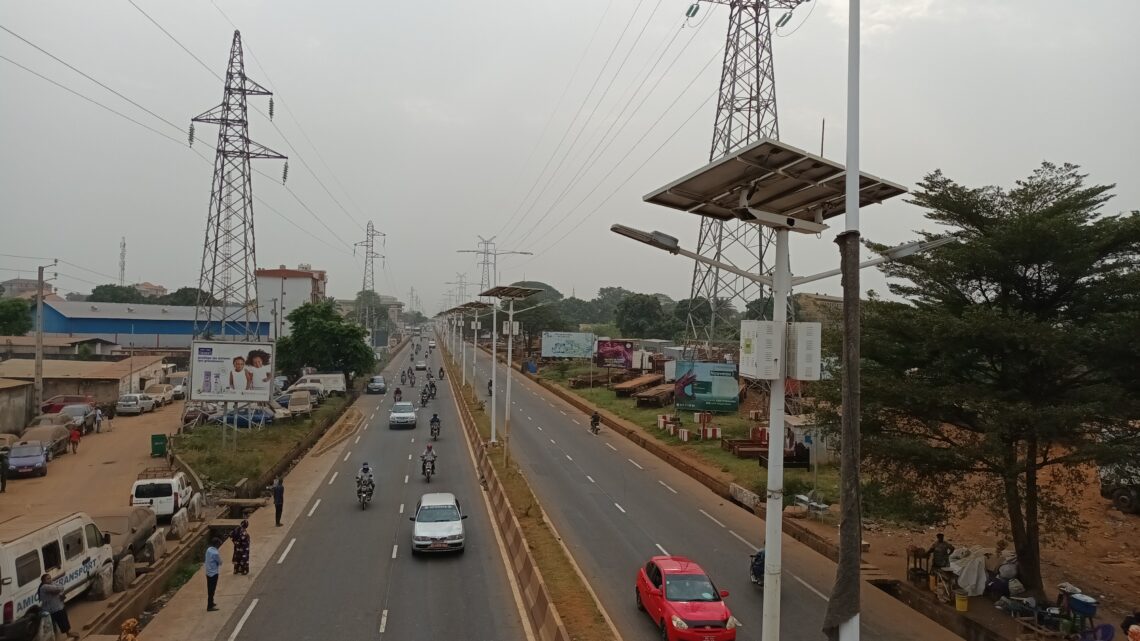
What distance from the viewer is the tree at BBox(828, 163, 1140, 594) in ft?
47.8

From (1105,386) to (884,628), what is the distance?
22.4 ft

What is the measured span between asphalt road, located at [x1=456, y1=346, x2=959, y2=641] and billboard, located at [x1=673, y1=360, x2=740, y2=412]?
7.67 metres

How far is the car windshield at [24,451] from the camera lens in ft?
93.4

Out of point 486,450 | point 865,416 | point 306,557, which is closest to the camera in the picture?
point 865,416

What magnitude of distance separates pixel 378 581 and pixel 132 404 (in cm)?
3878

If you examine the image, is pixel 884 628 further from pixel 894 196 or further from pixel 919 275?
pixel 894 196

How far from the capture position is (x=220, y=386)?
3369 cm

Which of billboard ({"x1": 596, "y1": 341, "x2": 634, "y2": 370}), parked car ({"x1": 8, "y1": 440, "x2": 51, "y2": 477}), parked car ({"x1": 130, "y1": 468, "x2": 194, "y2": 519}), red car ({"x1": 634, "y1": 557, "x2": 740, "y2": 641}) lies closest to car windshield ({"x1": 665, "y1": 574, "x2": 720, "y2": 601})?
red car ({"x1": 634, "y1": 557, "x2": 740, "y2": 641})

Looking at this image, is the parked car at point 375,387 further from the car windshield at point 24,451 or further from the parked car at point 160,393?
the car windshield at point 24,451

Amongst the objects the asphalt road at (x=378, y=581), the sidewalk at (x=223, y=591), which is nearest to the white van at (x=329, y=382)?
the asphalt road at (x=378, y=581)

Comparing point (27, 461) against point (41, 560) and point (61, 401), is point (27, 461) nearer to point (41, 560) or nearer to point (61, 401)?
point (61, 401)

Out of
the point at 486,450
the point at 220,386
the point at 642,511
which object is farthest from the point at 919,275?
the point at 220,386

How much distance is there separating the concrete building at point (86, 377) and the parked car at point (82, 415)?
7.60 m

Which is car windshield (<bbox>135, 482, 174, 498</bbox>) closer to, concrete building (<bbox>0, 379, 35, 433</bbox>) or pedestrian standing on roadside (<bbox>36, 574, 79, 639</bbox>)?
pedestrian standing on roadside (<bbox>36, 574, 79, 639</bbox>)
